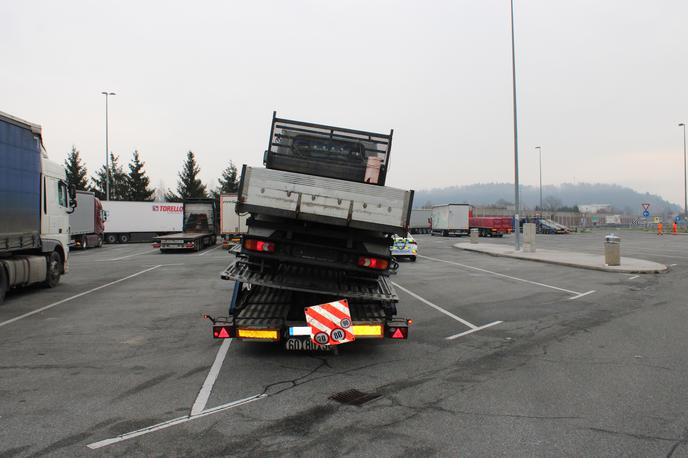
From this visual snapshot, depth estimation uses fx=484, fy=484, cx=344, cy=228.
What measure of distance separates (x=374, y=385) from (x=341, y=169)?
4.08 m

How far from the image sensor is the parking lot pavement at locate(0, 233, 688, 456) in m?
3.93

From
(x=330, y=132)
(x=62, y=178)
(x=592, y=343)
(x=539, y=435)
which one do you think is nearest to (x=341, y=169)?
(x=330, y=132)

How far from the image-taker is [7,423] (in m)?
4.30

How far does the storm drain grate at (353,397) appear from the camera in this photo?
4797 millimetres

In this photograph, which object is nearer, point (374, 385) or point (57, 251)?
point (374, 385)

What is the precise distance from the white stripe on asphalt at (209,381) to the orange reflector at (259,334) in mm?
502

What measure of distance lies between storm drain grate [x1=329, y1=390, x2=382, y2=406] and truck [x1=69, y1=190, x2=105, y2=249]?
102ft

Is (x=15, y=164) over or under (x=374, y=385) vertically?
over

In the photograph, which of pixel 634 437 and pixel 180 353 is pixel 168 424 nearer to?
pixel 180 353

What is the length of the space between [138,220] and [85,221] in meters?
10.4

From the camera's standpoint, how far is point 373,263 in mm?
6785

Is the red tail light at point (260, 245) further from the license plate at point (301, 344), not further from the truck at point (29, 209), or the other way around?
the truck at point (29, 209)

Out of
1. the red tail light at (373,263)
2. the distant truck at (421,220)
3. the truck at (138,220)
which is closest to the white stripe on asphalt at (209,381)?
the red tail light at (373,263)

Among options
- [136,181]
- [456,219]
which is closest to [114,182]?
[136,181]
